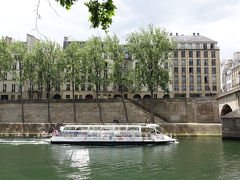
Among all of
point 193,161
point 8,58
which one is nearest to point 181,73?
point 8,58

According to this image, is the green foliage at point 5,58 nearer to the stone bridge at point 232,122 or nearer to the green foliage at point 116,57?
the green foliage at point 116,57

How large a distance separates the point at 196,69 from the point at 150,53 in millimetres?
27858

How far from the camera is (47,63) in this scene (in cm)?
4991

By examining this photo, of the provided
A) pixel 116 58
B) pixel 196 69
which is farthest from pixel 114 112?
pixel 196 69

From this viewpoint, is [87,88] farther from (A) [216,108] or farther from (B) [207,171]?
(B) [207,171]

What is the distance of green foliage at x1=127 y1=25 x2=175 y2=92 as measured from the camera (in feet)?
153

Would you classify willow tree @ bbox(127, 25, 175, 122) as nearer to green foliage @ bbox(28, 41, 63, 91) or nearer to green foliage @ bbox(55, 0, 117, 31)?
green foliage @ bbox(28, 41, 63, 91)

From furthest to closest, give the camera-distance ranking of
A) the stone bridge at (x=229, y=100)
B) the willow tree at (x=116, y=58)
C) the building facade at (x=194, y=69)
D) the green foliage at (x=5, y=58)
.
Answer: the building facade at (x=194, y=69), the green foliage at (x=5, y=58), the willow tree at (x=116, y=58), the stone bridge at (x=229, y=100)

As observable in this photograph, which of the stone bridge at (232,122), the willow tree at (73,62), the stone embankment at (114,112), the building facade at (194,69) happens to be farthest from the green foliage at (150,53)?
the building facade at (194,69)

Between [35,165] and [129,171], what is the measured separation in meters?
7.14

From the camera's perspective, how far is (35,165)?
1886cm

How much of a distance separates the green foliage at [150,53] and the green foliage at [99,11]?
39.8 m

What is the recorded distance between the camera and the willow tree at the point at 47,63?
49188 mm

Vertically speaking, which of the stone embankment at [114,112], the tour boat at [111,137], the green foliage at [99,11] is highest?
the green foliage at [99,11]
